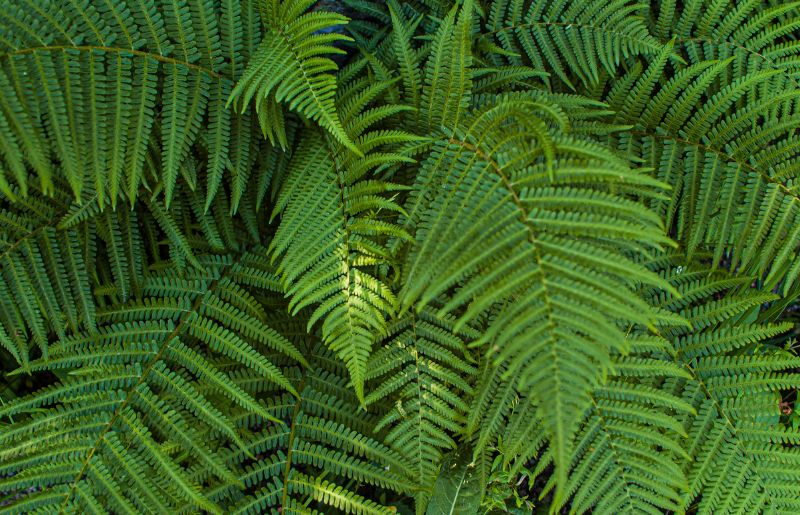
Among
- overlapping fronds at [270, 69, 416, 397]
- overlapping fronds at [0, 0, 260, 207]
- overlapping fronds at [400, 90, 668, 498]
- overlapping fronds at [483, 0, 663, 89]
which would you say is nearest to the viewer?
overlapping fronds at [400, 90, 668, 498]

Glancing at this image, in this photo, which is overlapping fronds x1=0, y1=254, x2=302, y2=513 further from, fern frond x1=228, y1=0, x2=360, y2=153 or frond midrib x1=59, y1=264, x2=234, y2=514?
fern frond x1=228, y1=0, x2=360, y2=153

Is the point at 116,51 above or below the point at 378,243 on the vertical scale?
above

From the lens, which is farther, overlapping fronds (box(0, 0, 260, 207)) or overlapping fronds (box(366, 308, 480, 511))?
overlapping fronds (box(366, 308, 480, 511))

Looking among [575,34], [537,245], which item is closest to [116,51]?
[537,245]

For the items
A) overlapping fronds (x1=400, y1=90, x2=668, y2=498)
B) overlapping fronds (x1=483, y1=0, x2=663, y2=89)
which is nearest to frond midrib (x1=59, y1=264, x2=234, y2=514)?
overlapping fronds (x1=400, y1=90, x2=668, y2=498)

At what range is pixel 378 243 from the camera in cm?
301

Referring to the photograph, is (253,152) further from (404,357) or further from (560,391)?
(560,391)

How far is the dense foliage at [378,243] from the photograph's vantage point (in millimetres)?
2646

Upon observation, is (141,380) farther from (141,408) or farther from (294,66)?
(294,66)

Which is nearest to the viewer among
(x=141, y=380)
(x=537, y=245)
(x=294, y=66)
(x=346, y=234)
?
(x=537, y=245)

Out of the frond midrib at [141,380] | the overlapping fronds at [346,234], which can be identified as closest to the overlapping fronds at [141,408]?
the frond midrib at [141,380]

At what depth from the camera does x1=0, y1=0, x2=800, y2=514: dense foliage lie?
2.65m

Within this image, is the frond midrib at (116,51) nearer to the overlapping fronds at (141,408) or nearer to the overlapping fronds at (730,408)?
the overlapping fronds at (141,408)

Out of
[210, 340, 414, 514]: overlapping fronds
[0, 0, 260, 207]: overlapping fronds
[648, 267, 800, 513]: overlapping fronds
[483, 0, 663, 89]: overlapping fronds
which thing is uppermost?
[483, 0, 663, 89]: overlapping fronds
